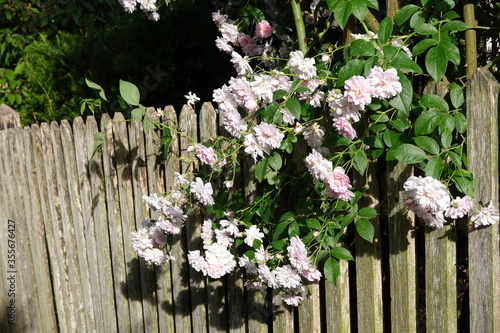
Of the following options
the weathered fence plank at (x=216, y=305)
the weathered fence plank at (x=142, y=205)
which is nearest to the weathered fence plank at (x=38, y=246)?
the weathered fence plank at (x=142, y=205)

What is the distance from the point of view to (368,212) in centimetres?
184

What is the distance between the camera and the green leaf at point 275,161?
1853 millimetres

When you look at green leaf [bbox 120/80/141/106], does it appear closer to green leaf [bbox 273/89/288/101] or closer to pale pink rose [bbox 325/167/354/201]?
green leaf [bbox 273/89/288/101]

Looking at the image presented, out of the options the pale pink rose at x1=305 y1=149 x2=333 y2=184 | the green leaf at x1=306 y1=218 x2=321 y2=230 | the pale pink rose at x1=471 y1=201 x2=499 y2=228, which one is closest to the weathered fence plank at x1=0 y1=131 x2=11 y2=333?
the green leaf at x1=306 y1=218 x2=321 y2=230

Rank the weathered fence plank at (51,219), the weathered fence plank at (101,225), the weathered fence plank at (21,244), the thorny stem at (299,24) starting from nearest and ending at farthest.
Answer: the thorny stem at (299,24)
the weathered fence plank at (101,225)
the weathered fence plank at (51,219)
the weathered fence plank at (21,244)

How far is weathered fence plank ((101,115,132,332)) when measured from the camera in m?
2.85

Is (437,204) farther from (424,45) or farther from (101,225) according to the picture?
(101,225)

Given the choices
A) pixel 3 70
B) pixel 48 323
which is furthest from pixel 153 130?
pixel 3 70

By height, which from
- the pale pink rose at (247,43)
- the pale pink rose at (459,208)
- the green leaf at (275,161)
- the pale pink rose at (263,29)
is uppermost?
the pale pink rose at (263,29)

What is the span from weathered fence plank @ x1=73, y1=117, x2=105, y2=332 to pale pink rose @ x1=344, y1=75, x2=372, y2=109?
74.3 inches

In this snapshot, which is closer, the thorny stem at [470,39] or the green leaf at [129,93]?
the thorny stem at [470,39]

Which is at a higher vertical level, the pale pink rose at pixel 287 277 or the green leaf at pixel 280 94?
the green leaf at pixel 280 94

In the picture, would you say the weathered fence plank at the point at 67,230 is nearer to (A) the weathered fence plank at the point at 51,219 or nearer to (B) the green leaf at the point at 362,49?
(A) the weathered fence plank at the point at 51,219

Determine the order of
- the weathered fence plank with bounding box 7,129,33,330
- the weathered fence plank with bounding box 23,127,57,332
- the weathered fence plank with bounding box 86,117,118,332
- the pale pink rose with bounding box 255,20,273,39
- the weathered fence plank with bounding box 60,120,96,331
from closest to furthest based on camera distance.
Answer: the pale pink rose with bounding box 255,20,273,39
the weathered fence plank with bounding box 86,117,118,332
the weathered fence plank with bounding box 60,120,96,331
the weathered fence plank with bounding box 23,127,57,332
the weathered fence plank with bounding box 7,129,33,330
